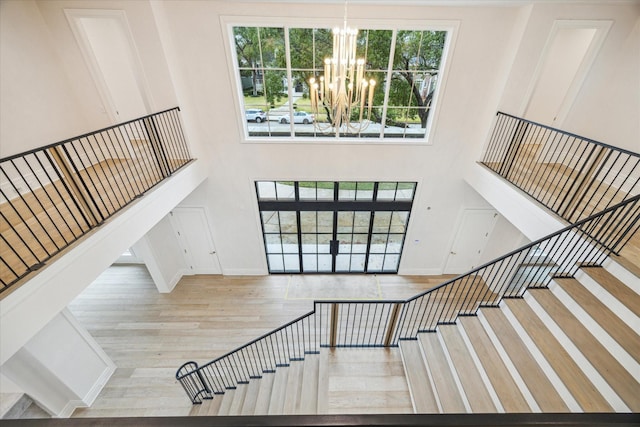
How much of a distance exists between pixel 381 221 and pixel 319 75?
140 inches

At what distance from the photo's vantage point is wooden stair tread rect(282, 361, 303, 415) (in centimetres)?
400

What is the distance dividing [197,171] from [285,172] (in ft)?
5.84

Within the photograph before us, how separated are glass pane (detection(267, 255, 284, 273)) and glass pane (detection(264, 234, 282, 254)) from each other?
0.53ft

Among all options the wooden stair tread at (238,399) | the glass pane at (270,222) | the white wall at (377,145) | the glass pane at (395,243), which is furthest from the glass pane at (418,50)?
the wooden stair tread at (238,399)

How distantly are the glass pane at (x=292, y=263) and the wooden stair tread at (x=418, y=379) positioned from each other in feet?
12.0

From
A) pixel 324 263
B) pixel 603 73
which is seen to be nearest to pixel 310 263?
pixel 324 263

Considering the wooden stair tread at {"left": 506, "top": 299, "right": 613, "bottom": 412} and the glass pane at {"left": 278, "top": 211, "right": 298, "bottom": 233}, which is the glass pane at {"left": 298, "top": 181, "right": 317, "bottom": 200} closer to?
the glass pane at {"left": 278, "top": 211, "right": 298, "bottom": 233}

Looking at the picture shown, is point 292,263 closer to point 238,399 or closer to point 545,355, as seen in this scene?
point 238,399

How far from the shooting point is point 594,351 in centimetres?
278

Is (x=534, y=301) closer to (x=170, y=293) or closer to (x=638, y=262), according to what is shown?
(x=638, y=262)

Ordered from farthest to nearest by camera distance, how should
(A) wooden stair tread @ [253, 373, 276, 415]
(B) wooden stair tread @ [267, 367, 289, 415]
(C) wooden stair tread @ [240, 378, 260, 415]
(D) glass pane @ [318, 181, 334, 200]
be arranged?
1. (D) glass pane @ [318, 181, 334, 200]
2. (C) wooden stair tread @ [240, 378, 260, 415]
3. (A) wooden stair tread @ [253, 373, 276, 415]
4. (B) wooden stair tread @ [267, 367, 289, 415]

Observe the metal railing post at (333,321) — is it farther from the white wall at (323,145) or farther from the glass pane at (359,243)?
the glass pane at (359,243)

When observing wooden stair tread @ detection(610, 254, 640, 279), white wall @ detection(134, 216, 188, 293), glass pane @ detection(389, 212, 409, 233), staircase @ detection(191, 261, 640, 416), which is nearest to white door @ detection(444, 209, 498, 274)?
glass pane @ detection(389, 212, 409, 233)

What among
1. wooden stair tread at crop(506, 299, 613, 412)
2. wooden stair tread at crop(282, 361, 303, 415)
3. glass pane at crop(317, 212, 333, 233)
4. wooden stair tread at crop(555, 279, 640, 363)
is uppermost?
wooden stair tread at crop(555, 279, 640, 363)
